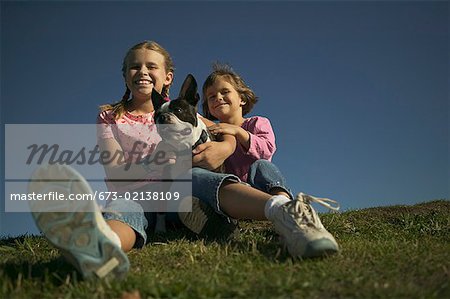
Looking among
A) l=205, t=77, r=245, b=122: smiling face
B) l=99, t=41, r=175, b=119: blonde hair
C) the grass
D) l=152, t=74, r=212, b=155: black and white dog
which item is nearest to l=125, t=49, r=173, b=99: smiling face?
l=99, t=41, r=175, b=119: blonde hair

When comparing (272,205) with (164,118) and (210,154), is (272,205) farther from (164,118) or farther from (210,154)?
(164,118)

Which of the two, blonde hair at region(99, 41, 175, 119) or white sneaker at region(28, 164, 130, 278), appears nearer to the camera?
white sneaker at region(28, 164, 130, 278)

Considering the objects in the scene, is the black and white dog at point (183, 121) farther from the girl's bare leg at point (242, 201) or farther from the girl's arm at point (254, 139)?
the girl's bare leg at point (242, 201)

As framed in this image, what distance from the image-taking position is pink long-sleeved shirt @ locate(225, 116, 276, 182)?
4465 mm

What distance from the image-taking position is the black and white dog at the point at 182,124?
423cm

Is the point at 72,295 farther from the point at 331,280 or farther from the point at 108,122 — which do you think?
the point at 108,122

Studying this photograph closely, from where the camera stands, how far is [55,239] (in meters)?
2.57

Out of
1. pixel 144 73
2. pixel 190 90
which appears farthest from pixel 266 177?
pixel 144 73

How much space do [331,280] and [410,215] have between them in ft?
11.7

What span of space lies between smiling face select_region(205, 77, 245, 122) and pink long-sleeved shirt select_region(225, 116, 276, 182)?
270 mm

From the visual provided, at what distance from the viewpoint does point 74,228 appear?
2.58m

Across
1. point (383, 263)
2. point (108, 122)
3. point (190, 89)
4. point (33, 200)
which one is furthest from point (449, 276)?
point (108, 122)

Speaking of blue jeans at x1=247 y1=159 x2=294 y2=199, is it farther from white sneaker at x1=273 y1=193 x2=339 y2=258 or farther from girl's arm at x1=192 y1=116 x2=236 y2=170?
white sneaker at x1=273 y1=193 x2=339 y2=258

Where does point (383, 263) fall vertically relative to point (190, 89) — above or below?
below
